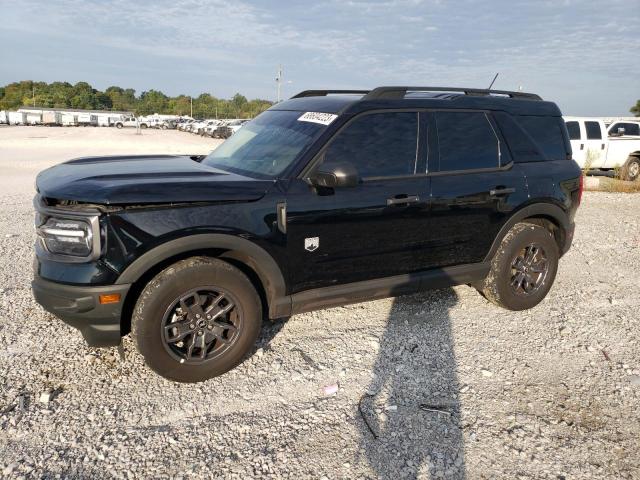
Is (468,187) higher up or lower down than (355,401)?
higher up

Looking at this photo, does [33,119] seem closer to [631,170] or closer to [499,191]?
[631,170]

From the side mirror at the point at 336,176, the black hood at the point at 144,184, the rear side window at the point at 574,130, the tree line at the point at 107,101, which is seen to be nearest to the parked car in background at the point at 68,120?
the tree line at the point at 107,101

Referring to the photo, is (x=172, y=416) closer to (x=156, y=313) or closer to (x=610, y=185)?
(x=156, y=313)

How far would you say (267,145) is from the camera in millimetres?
3873

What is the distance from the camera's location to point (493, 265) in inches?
172

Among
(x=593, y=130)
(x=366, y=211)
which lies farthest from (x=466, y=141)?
(x=593, y=130)

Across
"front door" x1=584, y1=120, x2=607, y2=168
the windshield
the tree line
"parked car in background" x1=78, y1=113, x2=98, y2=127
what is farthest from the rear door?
the tree line

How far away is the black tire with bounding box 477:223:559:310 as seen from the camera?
4.36 m

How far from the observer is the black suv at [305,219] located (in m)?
2.90

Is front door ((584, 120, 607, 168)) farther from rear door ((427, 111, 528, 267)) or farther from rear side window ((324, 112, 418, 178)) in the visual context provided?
rear side window ((324, 112, 418, 178))

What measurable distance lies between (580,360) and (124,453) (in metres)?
3.34

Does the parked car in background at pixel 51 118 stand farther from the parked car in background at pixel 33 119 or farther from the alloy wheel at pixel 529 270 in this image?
the alloy wheel at pixel 529 270

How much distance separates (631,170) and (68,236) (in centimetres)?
1627

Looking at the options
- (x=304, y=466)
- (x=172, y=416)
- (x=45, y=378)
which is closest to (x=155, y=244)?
(x=172, y=416)
